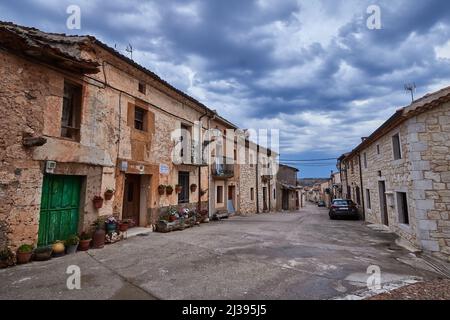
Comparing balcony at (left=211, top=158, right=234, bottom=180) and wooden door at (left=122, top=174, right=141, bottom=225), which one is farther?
balcony at (left=211, top=158, right=234, bottom=180)

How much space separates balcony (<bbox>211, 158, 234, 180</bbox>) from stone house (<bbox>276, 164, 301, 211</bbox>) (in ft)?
44.6

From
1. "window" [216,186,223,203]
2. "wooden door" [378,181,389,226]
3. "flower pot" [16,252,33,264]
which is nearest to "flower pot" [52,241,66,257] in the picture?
"flower pot" [16,252,33,264]

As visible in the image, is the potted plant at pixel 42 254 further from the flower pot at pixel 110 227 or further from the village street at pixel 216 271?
the flower pot at pixel 110 227

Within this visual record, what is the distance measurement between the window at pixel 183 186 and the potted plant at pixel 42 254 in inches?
241

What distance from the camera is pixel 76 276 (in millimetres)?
4438

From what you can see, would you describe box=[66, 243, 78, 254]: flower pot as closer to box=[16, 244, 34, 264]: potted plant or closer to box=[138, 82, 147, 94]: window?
box=[16, 244, 34, 264]: potted plant

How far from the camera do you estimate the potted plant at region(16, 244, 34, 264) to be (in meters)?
5.16

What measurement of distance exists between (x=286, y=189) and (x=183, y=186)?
2164 cm

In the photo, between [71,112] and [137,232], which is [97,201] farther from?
[71,112]

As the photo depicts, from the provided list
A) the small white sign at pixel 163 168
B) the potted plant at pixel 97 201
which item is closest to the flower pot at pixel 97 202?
the potted plant at pixel 97 201

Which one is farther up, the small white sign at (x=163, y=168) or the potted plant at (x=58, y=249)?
the small white sign at (x=163, y=168)

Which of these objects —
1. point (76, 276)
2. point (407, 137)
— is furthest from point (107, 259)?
point (407, 137)

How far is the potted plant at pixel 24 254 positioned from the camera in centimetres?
516
